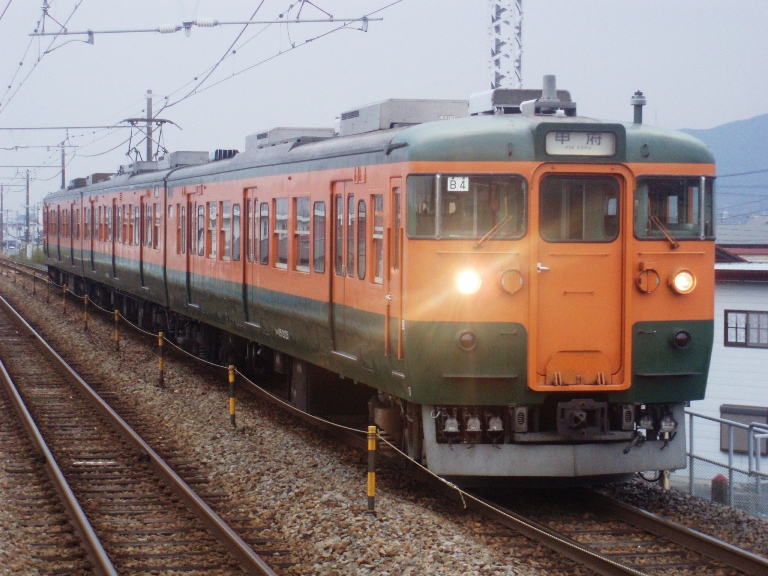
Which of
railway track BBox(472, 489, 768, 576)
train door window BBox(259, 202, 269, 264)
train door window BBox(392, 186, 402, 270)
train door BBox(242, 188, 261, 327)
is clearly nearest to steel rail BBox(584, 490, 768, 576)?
railway track BBox(472, 489, 768, 576)

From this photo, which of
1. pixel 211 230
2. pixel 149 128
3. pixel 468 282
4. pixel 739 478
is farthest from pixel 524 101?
pixel 149 128

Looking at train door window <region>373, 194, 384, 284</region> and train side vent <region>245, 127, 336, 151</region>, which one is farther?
train side vent <region>245, 127, 336, 151</region>

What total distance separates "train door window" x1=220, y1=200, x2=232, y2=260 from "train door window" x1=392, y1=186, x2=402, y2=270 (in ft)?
19.9

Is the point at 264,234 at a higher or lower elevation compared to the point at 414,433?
higher

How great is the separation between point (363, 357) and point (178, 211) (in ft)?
29.1

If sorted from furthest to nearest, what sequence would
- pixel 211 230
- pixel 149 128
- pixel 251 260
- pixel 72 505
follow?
1. pixel 149 128
2. pixel 211 230
3. pixel 251 260
4. pixel 72 505

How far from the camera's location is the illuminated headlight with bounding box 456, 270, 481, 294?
26.9 ft

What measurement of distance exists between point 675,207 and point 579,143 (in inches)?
35.1

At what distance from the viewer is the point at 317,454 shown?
35.4 ft

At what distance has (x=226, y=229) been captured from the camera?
579 inches

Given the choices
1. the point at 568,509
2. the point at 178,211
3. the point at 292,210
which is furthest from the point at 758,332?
the point at 568,509

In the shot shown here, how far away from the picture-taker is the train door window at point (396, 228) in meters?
8.54

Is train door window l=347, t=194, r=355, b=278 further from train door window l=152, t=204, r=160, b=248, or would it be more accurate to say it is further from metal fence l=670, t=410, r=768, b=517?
train door window l=152, t=204, r=160, b=248

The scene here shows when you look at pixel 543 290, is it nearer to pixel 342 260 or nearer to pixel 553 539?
pixel 553 539
